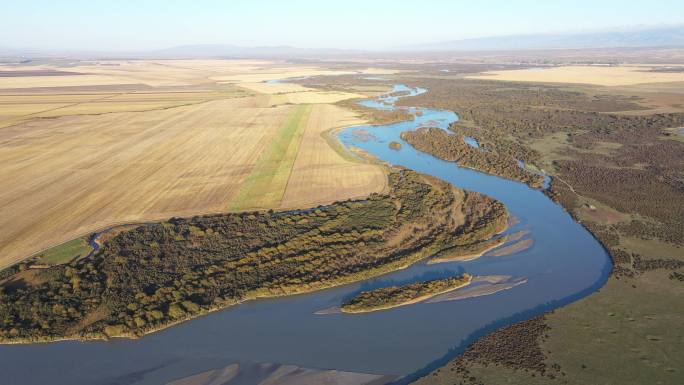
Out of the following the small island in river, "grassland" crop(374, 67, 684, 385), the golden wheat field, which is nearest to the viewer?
"grassland" crop(374, 67, 684, 385)

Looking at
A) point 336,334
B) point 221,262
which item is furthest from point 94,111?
point 336,334

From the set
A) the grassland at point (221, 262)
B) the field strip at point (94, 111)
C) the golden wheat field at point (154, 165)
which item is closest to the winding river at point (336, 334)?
the grassland at point (221, 262)

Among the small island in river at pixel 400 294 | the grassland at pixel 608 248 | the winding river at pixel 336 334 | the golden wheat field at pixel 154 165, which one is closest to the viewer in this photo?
the grassland at pixel 608 248

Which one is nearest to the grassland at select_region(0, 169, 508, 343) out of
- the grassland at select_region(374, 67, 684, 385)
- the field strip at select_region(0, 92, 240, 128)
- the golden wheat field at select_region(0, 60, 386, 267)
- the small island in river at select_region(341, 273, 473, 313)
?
the small island in river at select_region(341, 273, 473, 313)

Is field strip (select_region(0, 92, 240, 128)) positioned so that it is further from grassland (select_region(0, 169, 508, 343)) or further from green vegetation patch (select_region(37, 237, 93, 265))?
grassland (select_region(0, 169, 508, 343))

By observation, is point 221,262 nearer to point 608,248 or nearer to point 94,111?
point 608,248

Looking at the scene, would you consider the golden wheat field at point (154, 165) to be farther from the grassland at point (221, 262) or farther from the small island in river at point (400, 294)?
the small island in river at point (400, 294)

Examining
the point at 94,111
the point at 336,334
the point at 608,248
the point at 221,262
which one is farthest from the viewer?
the point at 94,111
